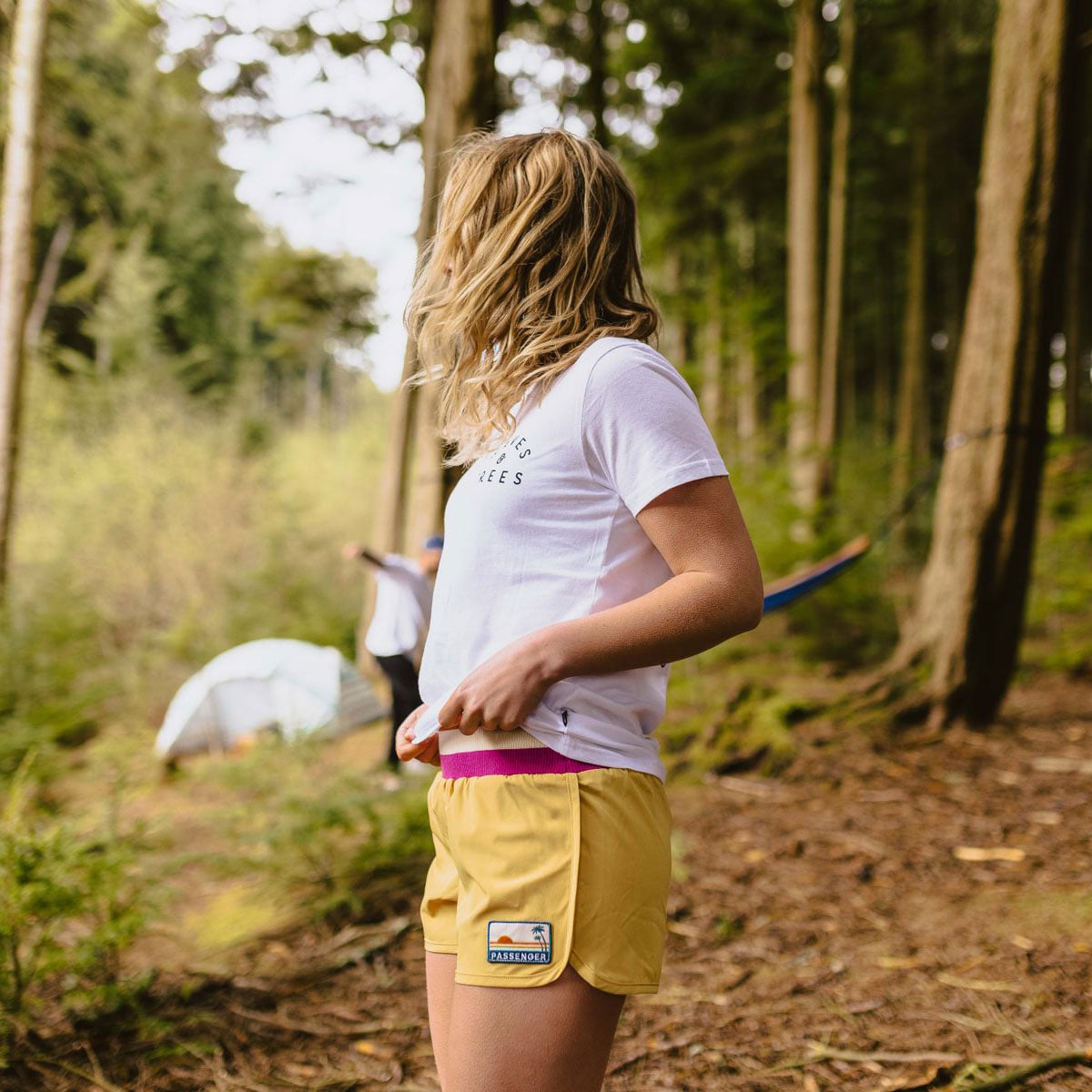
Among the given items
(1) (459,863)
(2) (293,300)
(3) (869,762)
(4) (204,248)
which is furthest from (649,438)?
(4) (204,248)

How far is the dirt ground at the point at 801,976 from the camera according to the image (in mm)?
2459

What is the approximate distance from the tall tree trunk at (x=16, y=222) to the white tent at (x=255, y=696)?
239cm

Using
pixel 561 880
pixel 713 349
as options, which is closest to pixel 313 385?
pixel 713 349

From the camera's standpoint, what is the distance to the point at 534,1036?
108 centimetres

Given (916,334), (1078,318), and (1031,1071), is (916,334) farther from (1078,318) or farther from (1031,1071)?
(1031,1071)

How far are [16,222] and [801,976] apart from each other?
9066mm

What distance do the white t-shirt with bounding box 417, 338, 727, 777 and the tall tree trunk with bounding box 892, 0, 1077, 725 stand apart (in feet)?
15.3

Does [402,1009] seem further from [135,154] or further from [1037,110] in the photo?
[135,154]

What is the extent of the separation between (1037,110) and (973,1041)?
4695 millimetres

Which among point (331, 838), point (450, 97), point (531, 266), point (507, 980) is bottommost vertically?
point (331, 838)

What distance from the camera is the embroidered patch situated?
1.08 m

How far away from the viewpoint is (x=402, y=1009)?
306cm

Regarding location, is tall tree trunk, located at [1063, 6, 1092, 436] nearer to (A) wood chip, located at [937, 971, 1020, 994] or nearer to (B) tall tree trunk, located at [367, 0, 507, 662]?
(B) tall tree trunk, located at [367, 0, 507, 662]

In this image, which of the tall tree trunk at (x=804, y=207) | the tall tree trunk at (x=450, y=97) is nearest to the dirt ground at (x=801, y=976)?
the tall tree trunk at (x=450, y=97)
